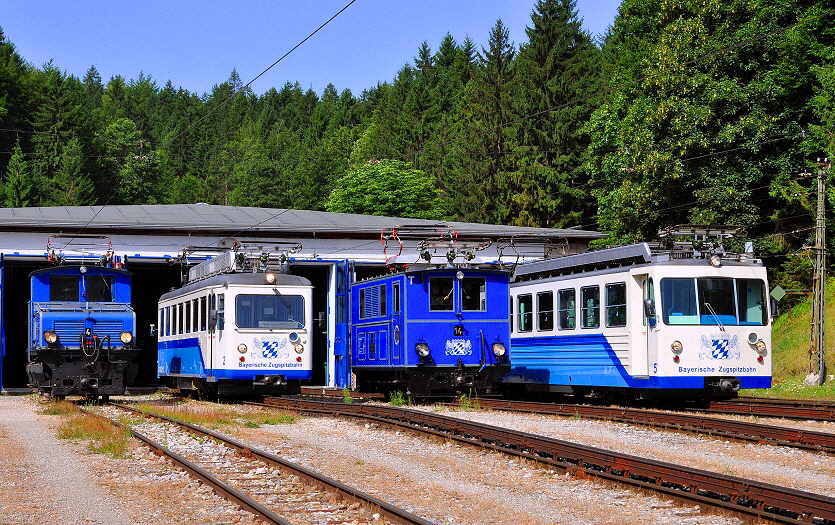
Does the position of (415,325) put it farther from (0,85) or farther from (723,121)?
(0,85)

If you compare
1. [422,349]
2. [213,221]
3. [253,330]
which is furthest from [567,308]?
[213,221]

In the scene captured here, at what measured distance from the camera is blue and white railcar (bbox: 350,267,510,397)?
2227cm

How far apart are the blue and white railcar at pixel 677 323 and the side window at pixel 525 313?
9.15ft

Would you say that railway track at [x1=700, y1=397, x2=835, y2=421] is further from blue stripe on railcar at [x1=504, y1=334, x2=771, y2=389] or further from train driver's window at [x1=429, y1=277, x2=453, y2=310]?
train driver's window at [x1=429, y1=277, x2=453, y2=310]

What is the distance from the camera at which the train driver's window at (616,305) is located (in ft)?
66.6

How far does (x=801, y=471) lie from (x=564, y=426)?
5.65 metres

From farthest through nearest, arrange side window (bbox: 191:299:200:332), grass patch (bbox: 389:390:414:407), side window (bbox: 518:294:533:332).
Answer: side window (bbox: 191:299:200:332) < side window (bbox: 518:294:533:332) < grass patch (bbox: 389:390:414:407)

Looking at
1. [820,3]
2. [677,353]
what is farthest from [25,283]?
[820,3]

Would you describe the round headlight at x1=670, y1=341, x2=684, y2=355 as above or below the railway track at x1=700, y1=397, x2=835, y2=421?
above

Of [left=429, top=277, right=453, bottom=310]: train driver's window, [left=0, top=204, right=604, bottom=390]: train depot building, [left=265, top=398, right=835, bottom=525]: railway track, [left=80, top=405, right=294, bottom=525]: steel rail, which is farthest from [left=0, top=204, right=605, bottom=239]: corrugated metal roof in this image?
[left=80, top=405, right=294, bottom=525]: steel rail

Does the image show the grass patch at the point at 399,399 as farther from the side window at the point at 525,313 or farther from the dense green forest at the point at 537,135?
the dense green forest at the point at 537,135

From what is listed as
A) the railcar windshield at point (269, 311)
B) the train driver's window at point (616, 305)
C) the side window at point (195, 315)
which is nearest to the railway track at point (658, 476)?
the train driver's window at point (616, 305)

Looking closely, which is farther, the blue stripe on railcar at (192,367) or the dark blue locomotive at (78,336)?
the dark blue locomotive at (78,336)

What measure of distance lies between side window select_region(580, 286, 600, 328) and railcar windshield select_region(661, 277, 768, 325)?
6.27 ft
